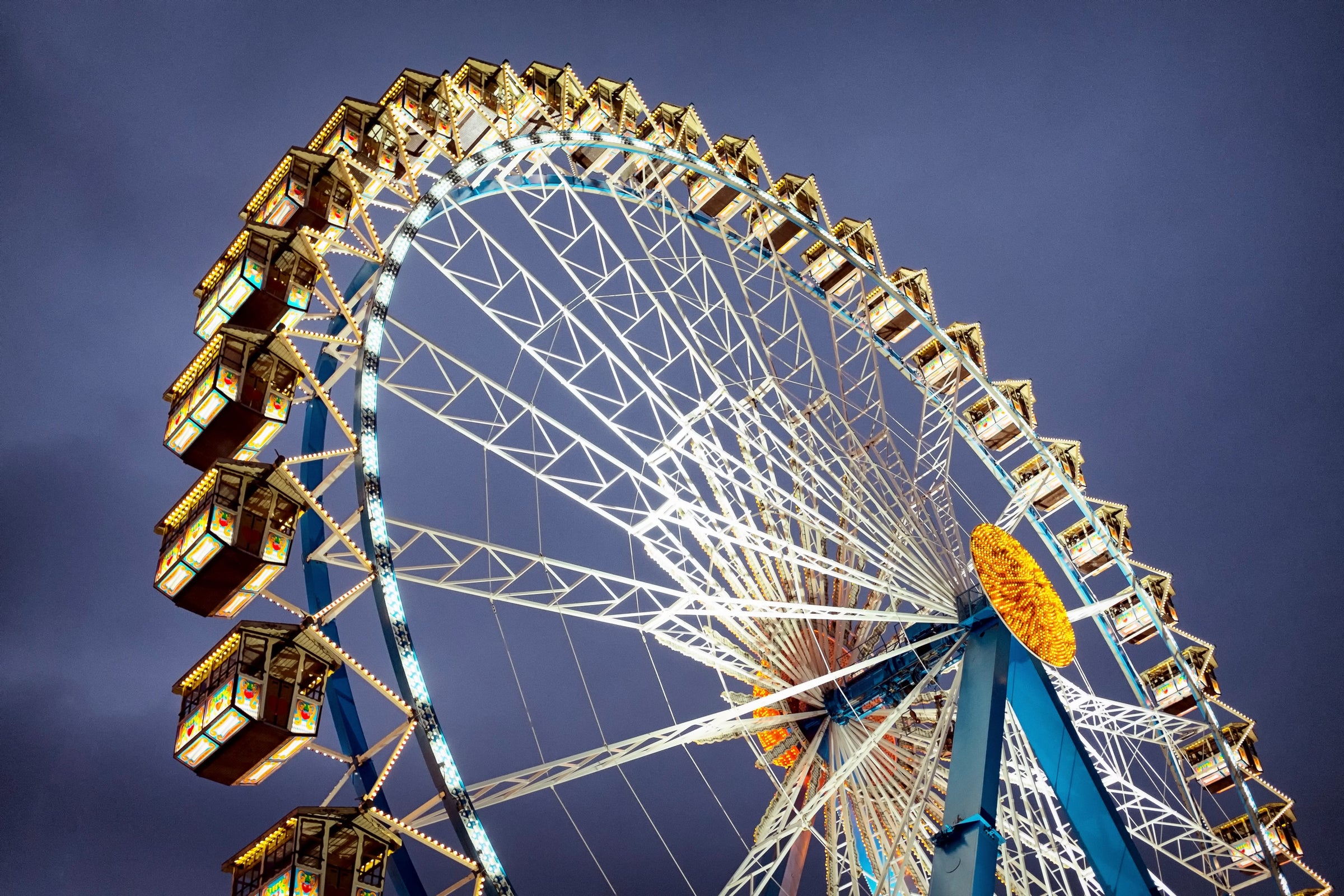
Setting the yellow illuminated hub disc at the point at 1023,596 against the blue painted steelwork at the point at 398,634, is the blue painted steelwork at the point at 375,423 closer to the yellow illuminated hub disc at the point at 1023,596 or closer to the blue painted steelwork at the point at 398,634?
the blue painted steelwork at the point at 398,634

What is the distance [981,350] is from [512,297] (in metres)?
29.3

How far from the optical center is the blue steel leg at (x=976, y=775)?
439 inches

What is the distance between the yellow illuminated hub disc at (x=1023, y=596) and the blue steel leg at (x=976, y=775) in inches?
14.5

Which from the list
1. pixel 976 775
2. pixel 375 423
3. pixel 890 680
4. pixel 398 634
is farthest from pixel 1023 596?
pixel 375 423

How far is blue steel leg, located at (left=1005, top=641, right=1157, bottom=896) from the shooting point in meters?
13.2

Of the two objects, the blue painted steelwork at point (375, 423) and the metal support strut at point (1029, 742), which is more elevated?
the blue painted steelwork at point (375, 423)

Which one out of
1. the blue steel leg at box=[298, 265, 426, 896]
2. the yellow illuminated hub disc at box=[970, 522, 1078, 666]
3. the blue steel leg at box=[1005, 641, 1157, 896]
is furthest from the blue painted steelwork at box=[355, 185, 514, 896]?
the yellow illuminated hub disc at box=[970, 522, 1078, 666]

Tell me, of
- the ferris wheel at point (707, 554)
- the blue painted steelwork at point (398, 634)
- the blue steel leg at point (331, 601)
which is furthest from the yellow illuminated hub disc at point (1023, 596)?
the blue steel leg at point (331, 601)

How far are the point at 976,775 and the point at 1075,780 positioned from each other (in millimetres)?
2372

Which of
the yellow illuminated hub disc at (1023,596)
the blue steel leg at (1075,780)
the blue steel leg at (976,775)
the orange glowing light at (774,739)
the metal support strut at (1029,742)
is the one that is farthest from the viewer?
the orange glowing light at (774,739)

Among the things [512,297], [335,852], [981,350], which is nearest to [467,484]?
[512,297]

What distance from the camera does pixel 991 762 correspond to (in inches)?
478

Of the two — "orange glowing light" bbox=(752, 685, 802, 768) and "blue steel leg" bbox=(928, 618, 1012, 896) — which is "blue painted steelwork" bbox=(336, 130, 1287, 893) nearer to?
"blue steel leg" bbox=(928, 618, 1012, 896)

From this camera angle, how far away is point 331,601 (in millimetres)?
10570
